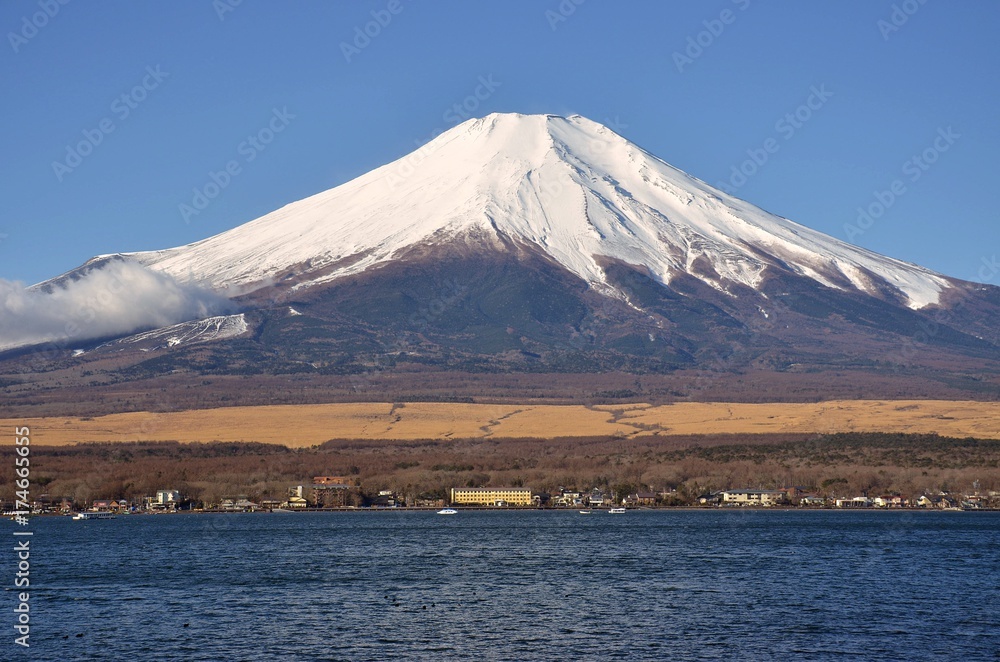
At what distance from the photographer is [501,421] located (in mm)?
136125

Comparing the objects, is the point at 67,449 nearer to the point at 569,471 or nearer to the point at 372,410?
the point at 372,410

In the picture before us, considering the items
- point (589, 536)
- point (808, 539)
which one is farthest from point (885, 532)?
point (589, 536)

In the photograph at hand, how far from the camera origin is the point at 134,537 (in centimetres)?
7300

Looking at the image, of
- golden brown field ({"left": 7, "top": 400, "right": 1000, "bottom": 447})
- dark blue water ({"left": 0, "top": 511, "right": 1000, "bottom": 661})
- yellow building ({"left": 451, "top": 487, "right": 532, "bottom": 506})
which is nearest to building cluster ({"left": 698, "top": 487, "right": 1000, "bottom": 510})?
yellow building ({"left": 451, "top": 487, "right": 532, "bottom": 506})

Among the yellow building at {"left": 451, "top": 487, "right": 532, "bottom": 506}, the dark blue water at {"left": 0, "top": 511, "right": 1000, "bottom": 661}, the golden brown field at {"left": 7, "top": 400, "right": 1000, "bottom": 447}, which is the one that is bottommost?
the dark blue water at {"left": 0, "top": 511, "right": 1000, "bottom": 661}

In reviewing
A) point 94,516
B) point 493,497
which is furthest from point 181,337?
point 94,516

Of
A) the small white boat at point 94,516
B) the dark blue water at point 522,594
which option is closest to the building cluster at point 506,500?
the small white boat at point 94,516

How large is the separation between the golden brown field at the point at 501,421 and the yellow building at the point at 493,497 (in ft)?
74.5

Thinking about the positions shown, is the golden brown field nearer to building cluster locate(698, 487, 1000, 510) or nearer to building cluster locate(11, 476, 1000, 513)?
building cluster locate(11, 476, 1000, 513)

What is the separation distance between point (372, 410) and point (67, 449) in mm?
35331

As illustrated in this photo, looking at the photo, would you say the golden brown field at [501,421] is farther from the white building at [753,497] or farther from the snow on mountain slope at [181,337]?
the snow on mountain slope at [181,337]

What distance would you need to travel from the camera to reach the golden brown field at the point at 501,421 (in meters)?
126

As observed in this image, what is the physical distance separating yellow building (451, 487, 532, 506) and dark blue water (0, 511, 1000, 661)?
28469 millimetres

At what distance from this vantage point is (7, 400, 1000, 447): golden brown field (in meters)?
126
